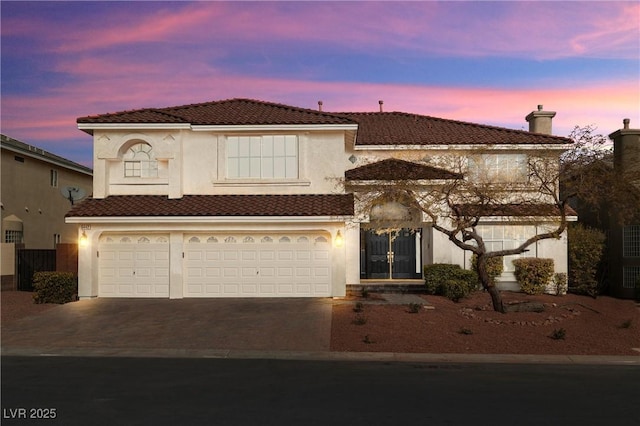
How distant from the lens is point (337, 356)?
1293 centimetres

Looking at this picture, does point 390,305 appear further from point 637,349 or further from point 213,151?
point 213,151

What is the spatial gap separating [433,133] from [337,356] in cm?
1343

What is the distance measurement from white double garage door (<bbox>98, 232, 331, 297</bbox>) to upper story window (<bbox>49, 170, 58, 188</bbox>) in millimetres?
11457

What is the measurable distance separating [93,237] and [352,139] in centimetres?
1017

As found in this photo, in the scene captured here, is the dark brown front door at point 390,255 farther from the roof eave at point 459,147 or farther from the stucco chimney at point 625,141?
the stucco chimney at point 625,141

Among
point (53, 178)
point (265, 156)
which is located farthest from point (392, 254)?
point (53, 178)

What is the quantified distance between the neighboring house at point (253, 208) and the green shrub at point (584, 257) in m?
0.66

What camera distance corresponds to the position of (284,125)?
68.9 feet

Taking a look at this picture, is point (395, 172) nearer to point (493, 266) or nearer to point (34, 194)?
point (493, 266)

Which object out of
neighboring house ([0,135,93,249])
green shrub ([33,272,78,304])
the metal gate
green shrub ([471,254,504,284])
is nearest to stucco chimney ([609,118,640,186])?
green shrub ([471,254,504,284])

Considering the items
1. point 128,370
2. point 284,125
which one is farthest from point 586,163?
point 128,370

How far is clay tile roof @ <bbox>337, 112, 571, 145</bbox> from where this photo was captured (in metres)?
22.6

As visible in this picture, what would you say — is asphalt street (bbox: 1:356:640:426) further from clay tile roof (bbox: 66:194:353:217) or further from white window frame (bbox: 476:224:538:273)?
white window frame (bbox: 476:224:538:273)

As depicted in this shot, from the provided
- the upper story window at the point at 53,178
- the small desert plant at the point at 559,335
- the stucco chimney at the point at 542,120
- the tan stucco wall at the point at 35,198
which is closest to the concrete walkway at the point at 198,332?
the small desert plant at the point at 559,335
